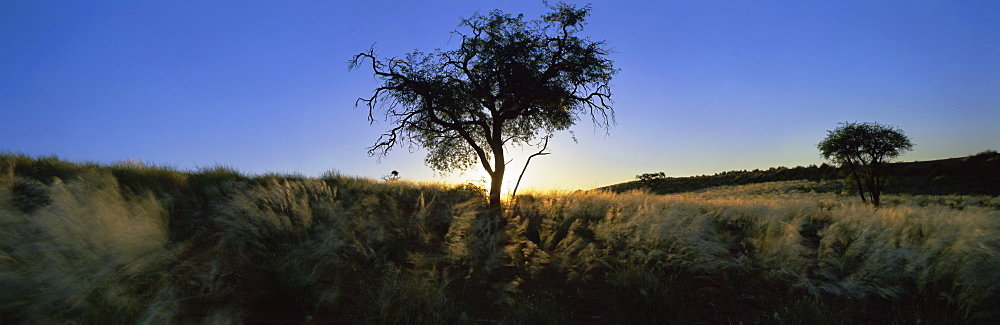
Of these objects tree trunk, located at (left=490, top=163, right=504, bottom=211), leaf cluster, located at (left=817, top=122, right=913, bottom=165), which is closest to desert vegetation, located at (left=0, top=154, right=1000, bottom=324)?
tree trunk, located at (left=490, top=163, right=504, bottom=211)

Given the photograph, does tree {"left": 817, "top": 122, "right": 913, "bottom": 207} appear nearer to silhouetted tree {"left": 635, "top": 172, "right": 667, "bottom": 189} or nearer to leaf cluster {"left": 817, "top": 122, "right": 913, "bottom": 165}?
leaf cluster {"left": 817, "top": 122, "right": 913, "bottom": 165}

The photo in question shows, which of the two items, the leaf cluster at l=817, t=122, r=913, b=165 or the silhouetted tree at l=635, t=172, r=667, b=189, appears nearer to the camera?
the leaf cluster at l=817, t=122, r=913, b=165

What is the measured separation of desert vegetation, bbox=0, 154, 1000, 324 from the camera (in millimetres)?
4504

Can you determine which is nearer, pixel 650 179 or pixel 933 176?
pixel 933 176

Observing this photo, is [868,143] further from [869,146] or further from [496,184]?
A: [496,184]

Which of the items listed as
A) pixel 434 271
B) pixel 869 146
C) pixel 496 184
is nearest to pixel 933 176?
pixel 869 146

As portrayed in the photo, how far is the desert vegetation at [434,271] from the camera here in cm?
450

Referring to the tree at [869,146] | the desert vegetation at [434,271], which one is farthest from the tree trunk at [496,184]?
the tree at [869,146]

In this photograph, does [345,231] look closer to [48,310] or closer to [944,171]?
[48,310]

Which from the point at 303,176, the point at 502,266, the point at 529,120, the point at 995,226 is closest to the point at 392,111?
the point at 529,120

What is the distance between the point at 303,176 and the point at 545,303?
14629mm

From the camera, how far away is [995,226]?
838cm

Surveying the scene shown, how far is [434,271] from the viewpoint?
6.05m

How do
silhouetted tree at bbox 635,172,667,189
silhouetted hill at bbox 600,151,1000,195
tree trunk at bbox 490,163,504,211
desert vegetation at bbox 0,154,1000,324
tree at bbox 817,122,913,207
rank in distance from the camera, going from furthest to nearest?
silhouetted tree at bbox 635,172,667,189 < silhouetted hill at bbox 600,151,1000,195 < tree at bbox 817,122,913,207 < tree trunk at bbox 490,163,504,211 < desert vegetation at bbox 0,154,1000,324
